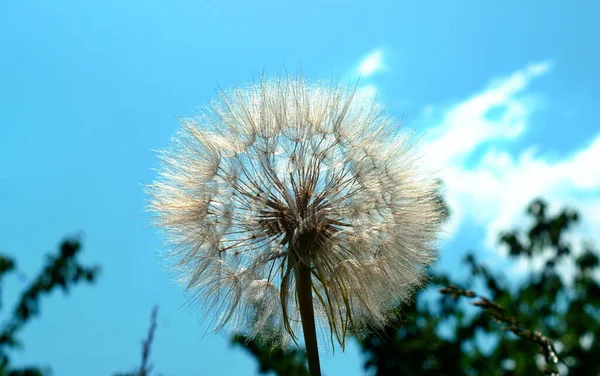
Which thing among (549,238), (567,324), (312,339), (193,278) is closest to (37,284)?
(193,278)

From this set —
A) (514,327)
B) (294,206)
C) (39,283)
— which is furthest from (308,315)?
(39,283)

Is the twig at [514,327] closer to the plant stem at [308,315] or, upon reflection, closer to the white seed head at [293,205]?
the plant stem at [308,315]

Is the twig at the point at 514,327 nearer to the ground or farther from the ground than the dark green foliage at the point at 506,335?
nearer to the ground

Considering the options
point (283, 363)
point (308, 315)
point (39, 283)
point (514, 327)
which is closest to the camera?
point (514, 327)

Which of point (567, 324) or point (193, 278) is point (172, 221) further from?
point (567, 324)

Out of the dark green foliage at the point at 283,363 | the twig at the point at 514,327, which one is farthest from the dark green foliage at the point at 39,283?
the twig at the point at 514,327

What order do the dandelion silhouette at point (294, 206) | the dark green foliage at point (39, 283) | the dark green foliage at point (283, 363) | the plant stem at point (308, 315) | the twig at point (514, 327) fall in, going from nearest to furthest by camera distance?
the twig at point (514, 327) → the plant stem at point (308, 315) → the dandelion silhouette at point (294, 206) → the dark green foliage at point (39, 283) → the dark green foliage at point (283, 363)

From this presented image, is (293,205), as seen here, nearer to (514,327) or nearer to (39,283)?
(514,327)
